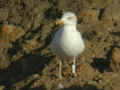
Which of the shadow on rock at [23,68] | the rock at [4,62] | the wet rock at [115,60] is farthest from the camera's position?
the rock at [4,62]

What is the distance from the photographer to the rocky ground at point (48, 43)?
7684 mm

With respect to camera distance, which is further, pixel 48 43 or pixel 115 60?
pixel 48 43

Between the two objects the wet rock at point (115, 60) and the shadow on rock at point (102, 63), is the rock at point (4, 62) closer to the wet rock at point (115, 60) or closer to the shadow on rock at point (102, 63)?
the shadow on rock at point (102, 63)

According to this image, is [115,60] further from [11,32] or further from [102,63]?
[11,32]

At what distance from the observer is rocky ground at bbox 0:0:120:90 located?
25.2 ft

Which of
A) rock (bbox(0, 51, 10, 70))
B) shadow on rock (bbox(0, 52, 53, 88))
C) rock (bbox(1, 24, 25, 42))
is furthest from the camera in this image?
rock (bbox(1, 24, 25, 42))

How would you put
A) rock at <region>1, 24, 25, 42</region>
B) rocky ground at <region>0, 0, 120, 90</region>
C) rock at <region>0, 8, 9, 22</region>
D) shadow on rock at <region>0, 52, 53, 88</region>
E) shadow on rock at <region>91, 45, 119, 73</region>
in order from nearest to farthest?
rocky ground at <region>0, 0, 120, 90</region>
shadow on rock at <region>91, 45, 119, 73</region>
shadow on rock at <region>0, 52, 53, 88</region>
rock at <region>1, 24, 25, 42</region>
rock at <region>0, 8, 9, 22</region>

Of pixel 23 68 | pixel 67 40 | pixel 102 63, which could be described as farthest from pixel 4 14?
pixel 102 63

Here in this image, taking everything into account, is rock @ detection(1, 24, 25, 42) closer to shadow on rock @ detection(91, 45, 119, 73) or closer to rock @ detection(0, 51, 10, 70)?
rock @ detection(0, 51, 10, 70)

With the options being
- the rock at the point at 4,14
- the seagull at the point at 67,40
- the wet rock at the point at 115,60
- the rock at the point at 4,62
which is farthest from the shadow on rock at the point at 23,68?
the rock at the point at 4,14

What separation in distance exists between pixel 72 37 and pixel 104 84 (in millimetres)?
1709

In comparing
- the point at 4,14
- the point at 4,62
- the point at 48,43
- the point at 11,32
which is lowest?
the point at 4,62

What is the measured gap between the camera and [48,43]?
367 inches

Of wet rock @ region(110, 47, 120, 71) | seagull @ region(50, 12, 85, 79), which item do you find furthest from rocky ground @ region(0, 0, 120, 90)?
seagull @ region(50, 12, 85, 79)
